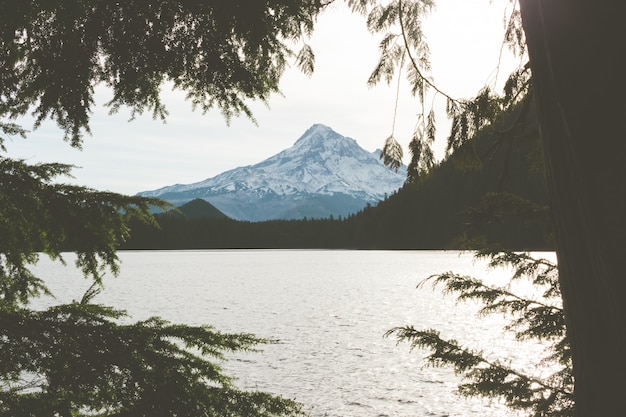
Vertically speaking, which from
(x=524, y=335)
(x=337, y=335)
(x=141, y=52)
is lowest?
(x=337, y=335)

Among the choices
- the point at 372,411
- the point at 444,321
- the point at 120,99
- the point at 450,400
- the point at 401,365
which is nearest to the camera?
the point at 120,99

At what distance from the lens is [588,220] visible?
4.68ft

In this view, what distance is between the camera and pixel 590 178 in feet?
4.66

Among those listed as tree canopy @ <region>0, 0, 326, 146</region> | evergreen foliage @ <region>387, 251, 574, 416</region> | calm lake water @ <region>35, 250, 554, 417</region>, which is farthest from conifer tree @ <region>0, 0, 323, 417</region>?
evergreen foliage @ <region>387, 251, 574, 416</region>

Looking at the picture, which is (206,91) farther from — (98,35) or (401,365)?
(401,365)

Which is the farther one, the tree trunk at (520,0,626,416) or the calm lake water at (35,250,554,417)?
the calm lake water at (35,250,554,417)

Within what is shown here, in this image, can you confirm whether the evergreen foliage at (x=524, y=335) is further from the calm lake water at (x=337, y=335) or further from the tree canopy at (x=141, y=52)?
the tree canopy at (x=141, y=52)

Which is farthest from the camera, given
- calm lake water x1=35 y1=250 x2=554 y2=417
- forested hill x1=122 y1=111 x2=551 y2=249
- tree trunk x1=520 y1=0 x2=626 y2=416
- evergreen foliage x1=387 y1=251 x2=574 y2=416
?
forested hill x1=122 y1=111 x2=551 y2=249

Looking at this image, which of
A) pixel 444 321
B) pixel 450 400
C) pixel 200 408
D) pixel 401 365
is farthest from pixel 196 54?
pixel 444 321

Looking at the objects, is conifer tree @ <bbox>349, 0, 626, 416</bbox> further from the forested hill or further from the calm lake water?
the forested hill

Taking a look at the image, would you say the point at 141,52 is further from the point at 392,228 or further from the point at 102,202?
the point at 392,228

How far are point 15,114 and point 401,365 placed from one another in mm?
22179

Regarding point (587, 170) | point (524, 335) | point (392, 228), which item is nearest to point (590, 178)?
point (587, 170)

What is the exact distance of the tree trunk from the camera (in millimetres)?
1382
